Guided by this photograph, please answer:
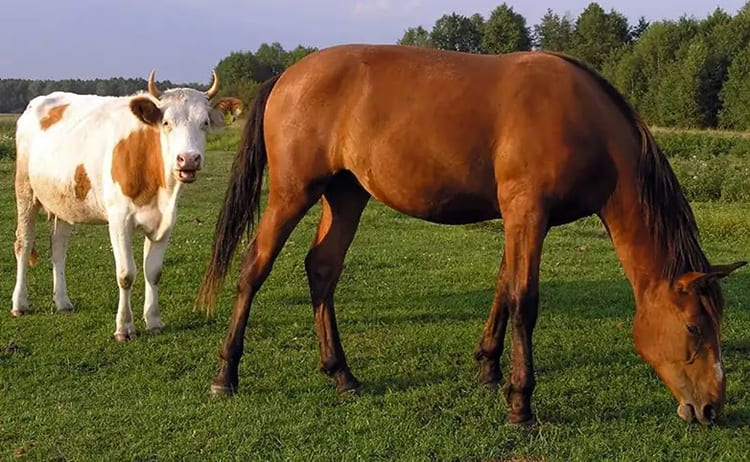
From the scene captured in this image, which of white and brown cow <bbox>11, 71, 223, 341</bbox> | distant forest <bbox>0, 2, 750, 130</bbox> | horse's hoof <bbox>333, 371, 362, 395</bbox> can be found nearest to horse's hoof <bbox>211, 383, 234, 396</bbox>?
horse's hoof <bbox>333, 371, 362, 395</bbox>

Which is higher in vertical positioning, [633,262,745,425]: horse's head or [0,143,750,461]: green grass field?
[633,262,745,425]: horse's head

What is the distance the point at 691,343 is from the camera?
446cm

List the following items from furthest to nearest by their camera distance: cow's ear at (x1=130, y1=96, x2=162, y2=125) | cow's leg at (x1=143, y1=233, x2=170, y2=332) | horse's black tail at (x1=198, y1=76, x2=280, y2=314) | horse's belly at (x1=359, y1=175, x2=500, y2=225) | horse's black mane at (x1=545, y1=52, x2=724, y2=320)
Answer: cow's leg at (x1=143, y1=233, x2=170, y2=332) → cow's ear at (x1=130, y1=96, x2=162, y2=125) → horse's black tail at (x1=198, y1=76, x2=280, y2=314) → horse's belly at (x1=359, y1=175, x2=500, y2=225) → horse's black mane at (x1=545, y1=52, x2=724, y2=320)

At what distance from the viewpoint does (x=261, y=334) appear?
22.3ft

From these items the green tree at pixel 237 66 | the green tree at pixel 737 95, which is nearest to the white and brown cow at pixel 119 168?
the green tree at pixel 737 95

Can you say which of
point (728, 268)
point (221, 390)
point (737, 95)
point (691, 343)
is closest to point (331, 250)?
point (221, 390)

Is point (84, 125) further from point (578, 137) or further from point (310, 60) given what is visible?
point (578, 137)

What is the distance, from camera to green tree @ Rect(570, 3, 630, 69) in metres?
63.7

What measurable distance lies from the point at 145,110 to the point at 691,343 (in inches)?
188

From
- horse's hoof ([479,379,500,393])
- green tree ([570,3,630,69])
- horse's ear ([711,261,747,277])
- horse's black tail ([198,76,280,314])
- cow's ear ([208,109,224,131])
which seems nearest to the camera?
horse's ear ([711,261,747,277])

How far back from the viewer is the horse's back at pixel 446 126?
4500 mm

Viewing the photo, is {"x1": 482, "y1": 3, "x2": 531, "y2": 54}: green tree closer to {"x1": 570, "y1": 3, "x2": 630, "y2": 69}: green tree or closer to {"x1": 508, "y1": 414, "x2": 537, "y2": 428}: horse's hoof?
{"x1": 570, "y1": 3, "x2": 630, "y2": 69}: green tree

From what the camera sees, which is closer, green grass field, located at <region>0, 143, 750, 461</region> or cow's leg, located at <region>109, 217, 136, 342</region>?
green grass field, located at <region>0, 143, 750, 461</region>

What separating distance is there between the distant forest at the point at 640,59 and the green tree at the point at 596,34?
0.29ft
